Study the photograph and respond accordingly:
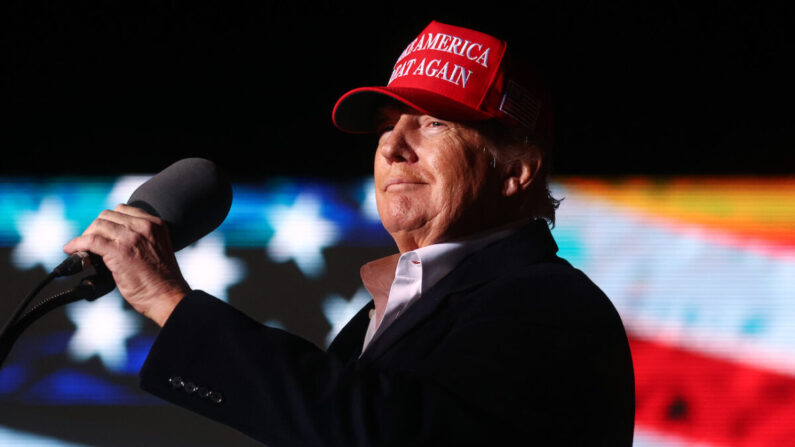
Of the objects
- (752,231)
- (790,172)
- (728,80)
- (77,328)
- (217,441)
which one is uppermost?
(728,80)

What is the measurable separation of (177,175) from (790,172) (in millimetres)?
2803

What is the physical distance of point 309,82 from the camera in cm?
309

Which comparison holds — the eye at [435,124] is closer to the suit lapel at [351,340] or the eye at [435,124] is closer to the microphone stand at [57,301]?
the suit lapel at [351,340]

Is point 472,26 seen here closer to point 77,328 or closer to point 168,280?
point 77,328

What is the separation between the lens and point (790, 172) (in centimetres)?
316

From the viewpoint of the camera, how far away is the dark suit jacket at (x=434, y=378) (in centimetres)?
79

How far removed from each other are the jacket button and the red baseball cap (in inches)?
21.9

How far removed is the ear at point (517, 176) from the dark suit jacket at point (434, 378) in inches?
12.3

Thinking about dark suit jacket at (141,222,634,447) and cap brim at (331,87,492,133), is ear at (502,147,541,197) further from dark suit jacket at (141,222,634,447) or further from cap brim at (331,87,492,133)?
dark suit jacket at (141,222,634,447)

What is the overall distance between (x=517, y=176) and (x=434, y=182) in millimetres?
148

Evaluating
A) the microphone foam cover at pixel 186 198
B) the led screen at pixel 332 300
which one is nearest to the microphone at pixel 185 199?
the microphone foam cover at pixel 186 198

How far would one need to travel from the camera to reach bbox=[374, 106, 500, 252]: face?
1.20 metres

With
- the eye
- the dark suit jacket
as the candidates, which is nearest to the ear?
the eye

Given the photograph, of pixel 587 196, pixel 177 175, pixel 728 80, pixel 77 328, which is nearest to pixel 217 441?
pixel 77 328
